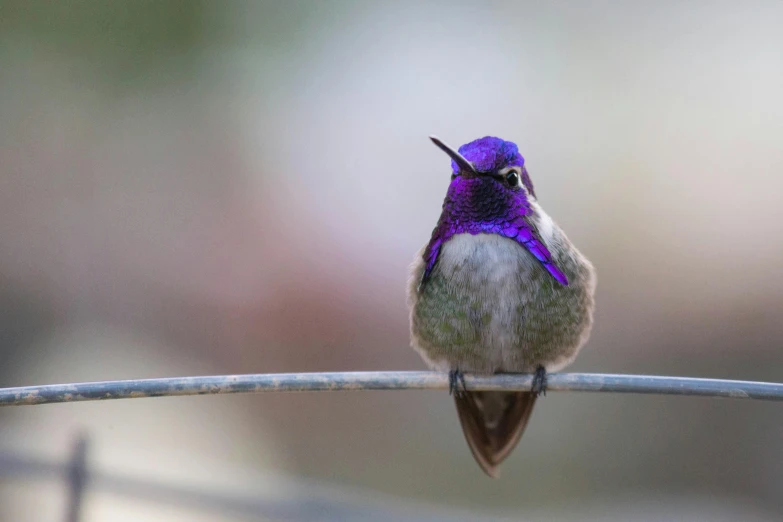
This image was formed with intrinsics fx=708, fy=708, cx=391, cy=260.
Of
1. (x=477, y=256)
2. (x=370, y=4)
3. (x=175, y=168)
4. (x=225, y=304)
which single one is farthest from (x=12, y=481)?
(x=370, y=4)

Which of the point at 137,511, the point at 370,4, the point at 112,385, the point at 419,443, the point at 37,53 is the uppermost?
the point at 370,4

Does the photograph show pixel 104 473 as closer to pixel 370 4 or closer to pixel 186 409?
pixel 186 409

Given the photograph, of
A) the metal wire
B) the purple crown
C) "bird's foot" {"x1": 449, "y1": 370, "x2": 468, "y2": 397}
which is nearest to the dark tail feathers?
"bird's foot" {"x1": 449, "y1": 370, "x2": 468, "y2": 397}

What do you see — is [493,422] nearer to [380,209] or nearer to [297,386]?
[297,386]

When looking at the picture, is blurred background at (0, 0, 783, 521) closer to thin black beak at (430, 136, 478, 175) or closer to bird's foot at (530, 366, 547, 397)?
bird's foot at (530, 366, 547, 397)

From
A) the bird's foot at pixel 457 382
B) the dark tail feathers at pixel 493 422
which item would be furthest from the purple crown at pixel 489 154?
the dark tail feathers at pixel 493 422

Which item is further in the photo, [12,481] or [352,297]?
[352,297]
